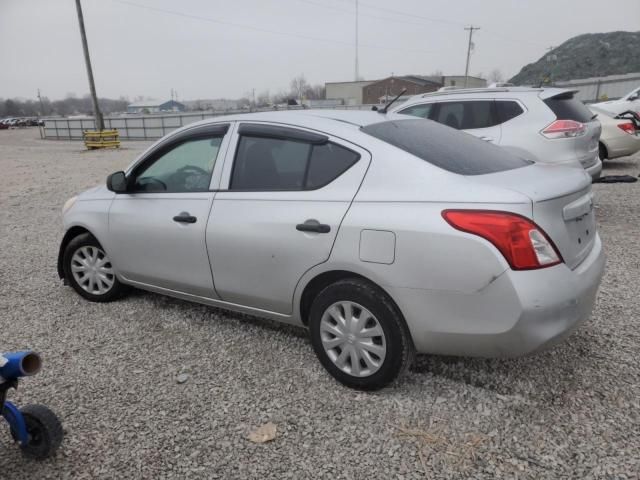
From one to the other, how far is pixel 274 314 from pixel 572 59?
148m

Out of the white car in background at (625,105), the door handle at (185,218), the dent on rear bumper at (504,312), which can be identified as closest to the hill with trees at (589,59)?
the white car in background at (625,105)

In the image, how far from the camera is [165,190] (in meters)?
3.65

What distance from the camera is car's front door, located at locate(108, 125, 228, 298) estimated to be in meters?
3.37

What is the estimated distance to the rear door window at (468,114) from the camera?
21.5 feet

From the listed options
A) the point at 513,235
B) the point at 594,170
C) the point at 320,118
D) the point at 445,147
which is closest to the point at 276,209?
the point at 320,118

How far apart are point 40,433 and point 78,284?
7.19ft

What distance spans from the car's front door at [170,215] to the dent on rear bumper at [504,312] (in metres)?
1.53

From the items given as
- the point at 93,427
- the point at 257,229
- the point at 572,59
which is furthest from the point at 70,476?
the point at 572,59

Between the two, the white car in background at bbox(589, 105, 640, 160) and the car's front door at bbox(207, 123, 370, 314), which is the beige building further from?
the car's front door at bbox(207, 123, 370, 314)

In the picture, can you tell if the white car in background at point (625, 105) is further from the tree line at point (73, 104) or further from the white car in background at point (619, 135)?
the tree line at point (73, 104)

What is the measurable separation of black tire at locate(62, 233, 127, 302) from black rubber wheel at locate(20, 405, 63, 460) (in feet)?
6.18

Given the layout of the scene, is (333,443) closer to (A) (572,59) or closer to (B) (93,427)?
(B) (93,427)

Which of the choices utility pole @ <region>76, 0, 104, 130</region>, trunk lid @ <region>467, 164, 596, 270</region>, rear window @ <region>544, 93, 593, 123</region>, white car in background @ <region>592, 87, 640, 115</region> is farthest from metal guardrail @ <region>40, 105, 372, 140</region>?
trunk lid @ <region>467, 164, 596, 270</region>

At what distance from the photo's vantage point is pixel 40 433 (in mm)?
2367
